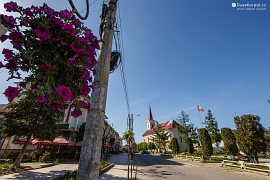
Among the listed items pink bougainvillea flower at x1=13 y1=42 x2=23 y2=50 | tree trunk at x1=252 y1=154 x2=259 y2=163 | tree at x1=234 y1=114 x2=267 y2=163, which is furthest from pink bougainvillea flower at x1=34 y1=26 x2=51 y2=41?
tree trunk at x1=252 y1=154 x2=259 y2=163

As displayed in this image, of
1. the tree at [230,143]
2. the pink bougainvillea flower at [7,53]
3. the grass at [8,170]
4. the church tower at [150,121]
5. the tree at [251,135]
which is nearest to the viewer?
the pink bougainvillea flower at [7,53]

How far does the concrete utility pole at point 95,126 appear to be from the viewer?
1.71 meters

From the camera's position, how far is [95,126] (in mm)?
1859

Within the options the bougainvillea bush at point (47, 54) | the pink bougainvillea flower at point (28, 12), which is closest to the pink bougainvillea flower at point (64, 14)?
the bougainvillea bush at point (47, 54)

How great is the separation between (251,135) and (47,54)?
21.7 meters

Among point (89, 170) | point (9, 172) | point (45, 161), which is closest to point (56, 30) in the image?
point (89, 170)

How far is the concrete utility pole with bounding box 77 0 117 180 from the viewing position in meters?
1.71

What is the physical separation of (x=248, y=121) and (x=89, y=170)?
21767mm

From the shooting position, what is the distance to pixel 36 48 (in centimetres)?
187

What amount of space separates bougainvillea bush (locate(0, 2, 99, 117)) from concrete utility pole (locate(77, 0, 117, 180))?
112 millimetres

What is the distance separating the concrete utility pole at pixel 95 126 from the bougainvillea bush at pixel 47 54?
0.11 meters

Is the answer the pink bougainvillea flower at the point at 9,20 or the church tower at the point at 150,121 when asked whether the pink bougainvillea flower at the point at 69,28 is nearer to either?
the pink bougainvillea flower at the point at 9,20

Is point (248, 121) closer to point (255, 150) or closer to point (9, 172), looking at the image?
point (255, 150)

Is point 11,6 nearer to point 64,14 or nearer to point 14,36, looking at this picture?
point 14,36
